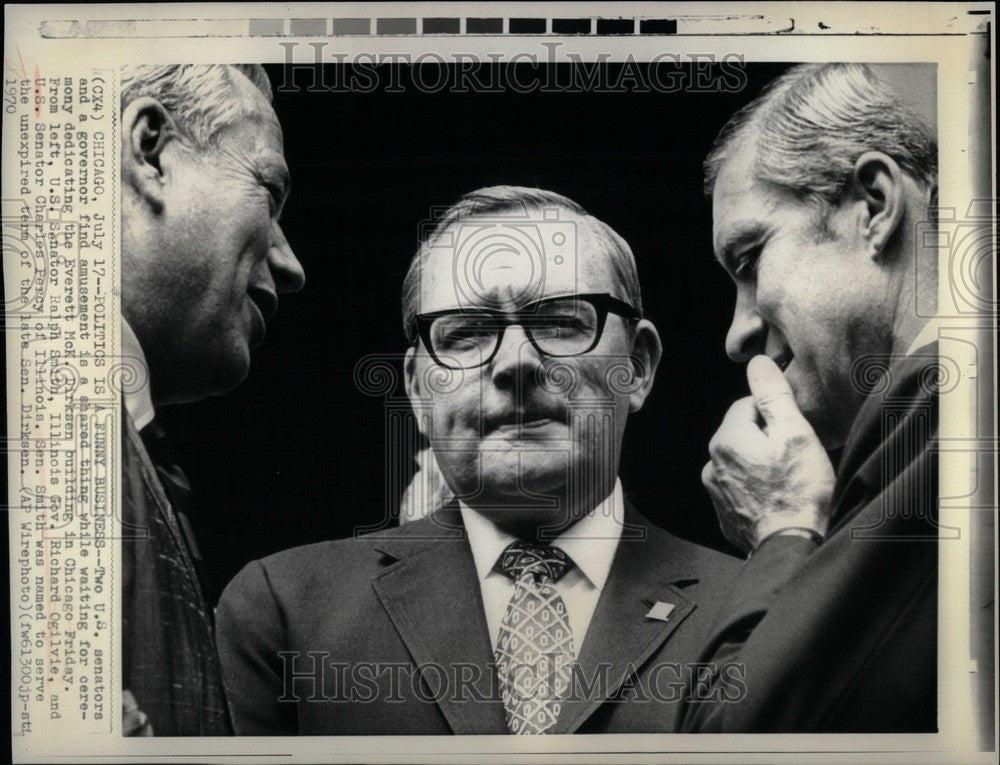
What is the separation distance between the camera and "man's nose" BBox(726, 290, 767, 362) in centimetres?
274

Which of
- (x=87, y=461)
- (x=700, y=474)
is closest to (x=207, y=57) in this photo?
(x=87, y=461)

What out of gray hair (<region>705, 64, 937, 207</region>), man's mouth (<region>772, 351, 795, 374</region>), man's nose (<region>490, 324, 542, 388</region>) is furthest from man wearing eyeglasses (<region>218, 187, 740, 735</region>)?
gray hair (<region>705, 64, 937, 207</region>)

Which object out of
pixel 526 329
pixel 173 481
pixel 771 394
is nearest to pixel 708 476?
pixel 771 394

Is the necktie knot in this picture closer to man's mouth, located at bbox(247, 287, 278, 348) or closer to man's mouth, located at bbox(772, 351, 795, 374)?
man's mouth, located at bbox(772, 351, 795, 374)

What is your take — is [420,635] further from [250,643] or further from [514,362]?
[514,362]

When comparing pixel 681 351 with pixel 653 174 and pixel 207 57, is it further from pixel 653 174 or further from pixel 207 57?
pixel 207 57

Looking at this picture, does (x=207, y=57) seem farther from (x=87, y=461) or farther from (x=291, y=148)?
(x=87, y=461)

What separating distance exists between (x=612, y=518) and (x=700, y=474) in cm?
26

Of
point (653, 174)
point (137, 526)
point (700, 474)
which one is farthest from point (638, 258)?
point (137, 526)

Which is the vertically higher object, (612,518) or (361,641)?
(612,518)

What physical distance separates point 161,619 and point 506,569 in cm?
94

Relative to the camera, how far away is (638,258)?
108 inches

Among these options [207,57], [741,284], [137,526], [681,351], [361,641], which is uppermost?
[207,57]

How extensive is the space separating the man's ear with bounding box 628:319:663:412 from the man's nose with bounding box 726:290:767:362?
195 mm
